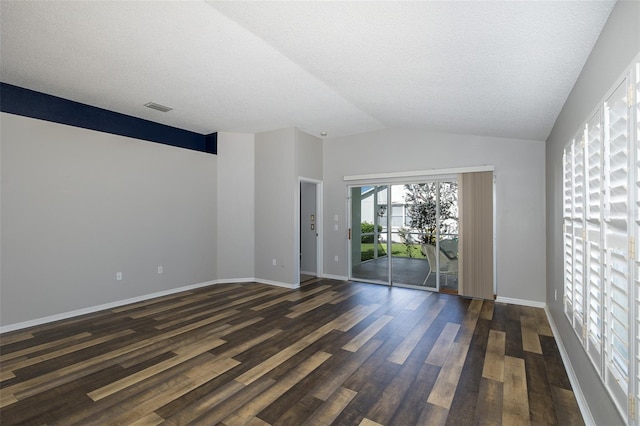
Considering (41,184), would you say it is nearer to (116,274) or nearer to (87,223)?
(87,223)

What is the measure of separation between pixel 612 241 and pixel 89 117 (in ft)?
19.0

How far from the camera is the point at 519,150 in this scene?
4.52 meters

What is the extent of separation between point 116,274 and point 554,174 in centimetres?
609

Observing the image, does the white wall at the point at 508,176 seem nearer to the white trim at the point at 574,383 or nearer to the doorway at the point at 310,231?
the white trim at the point at 574,383

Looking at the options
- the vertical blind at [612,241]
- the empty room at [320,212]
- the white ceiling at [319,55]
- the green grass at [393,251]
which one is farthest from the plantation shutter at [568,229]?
the green grass at [393,251]

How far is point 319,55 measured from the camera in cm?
274

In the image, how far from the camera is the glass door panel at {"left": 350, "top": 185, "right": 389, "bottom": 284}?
5.84 m

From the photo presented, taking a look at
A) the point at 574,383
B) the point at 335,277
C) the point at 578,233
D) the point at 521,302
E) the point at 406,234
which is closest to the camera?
the point at 578,233

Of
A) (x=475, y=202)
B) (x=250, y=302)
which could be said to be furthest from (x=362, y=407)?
(x=475, y=202)

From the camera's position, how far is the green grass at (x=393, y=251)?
18.1 ft

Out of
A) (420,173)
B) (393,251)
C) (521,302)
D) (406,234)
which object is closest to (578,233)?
(521,302)

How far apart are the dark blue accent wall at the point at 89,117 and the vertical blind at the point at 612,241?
562 centimetres

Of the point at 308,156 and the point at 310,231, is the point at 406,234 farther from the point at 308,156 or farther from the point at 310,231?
the point at 308,156

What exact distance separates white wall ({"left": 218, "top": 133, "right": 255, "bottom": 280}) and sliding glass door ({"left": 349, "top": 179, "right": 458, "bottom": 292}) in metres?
2.12
